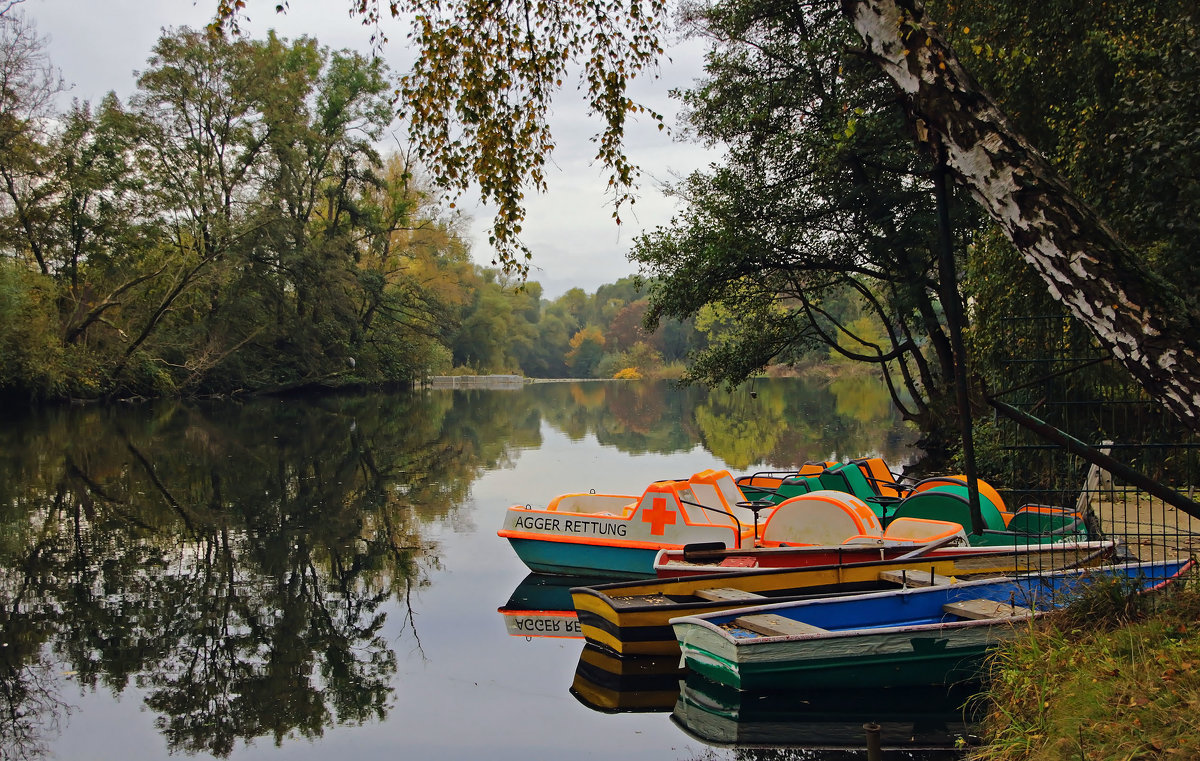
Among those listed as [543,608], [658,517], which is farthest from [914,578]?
[543,608]

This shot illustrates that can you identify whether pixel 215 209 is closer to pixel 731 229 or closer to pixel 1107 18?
pixel 731 229

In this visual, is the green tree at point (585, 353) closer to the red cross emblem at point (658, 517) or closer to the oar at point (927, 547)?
the red cross emblem at point (658, 517)

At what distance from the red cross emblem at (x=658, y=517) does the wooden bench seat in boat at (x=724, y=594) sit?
224 cm

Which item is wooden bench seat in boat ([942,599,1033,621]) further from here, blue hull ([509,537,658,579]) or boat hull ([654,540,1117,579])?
blue hull ([509,537,658,579])

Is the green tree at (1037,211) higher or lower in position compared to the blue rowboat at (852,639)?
higher

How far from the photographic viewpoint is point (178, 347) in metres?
40.5

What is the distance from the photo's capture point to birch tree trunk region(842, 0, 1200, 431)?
3535 millimetres

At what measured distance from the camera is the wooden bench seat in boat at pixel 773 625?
6312mm

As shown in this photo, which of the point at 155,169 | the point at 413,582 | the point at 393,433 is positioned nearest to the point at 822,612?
the point at 413,582

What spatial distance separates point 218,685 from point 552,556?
428 centimetres

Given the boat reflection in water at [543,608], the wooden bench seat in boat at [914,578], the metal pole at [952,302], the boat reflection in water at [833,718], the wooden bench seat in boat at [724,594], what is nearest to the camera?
the metal pole at [952,302]

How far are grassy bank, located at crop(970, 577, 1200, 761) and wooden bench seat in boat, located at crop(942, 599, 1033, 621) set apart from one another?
125 cm

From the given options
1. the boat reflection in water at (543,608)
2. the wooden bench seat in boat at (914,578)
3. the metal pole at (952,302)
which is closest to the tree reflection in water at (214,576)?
the boat reflection in water at (543,608)

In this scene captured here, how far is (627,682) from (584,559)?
341 centimetres
